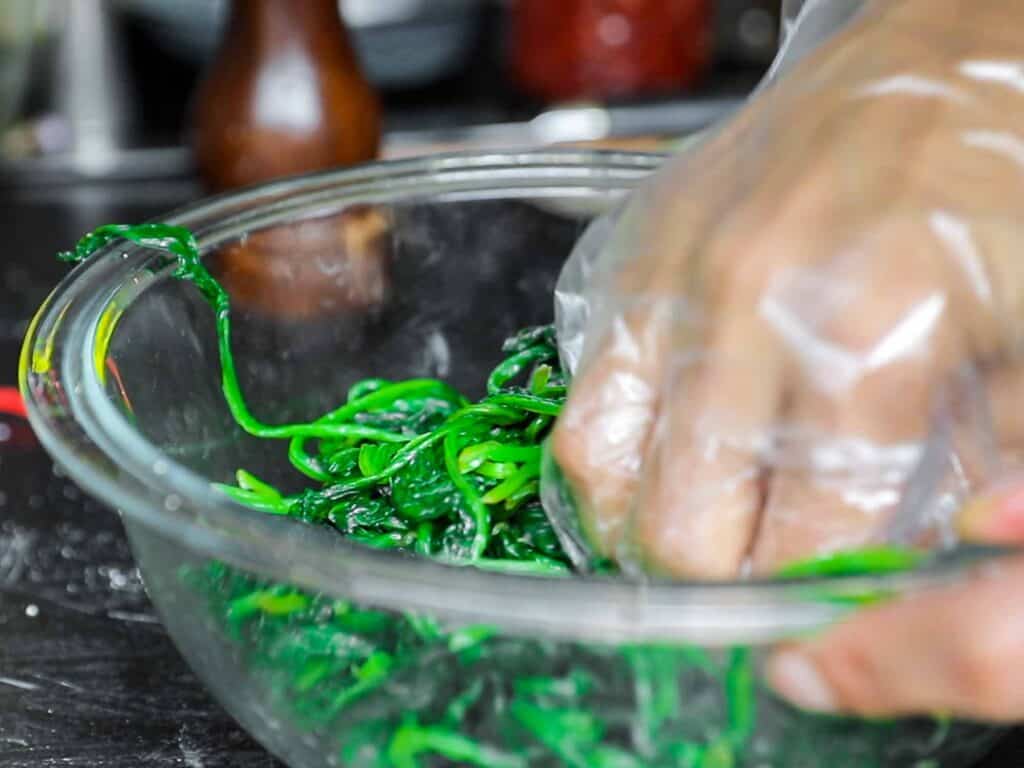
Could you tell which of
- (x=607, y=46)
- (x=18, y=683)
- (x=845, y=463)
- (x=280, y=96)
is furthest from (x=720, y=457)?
(x=607, y=46)

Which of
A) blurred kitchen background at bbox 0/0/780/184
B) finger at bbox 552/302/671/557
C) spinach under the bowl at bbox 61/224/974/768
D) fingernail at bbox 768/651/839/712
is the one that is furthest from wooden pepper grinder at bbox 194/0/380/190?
fingernail at bbox 768/651/839/712

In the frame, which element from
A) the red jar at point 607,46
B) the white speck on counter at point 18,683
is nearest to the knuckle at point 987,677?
the white speck on counter at point 18,683

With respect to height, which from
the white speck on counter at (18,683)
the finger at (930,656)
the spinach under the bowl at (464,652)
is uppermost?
the finger at (930,656)

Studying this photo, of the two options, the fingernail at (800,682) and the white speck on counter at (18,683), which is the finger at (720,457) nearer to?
the fingernail at (800,682)

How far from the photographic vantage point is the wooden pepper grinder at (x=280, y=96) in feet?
3.36

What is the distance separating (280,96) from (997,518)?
0.76 meters

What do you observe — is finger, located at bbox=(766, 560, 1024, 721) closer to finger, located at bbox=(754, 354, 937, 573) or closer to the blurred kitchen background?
finger, located at bbox=(754, 354, 937, 573)

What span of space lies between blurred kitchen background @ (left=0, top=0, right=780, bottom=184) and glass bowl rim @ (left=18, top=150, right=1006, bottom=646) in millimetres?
891

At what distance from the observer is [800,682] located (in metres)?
0.38

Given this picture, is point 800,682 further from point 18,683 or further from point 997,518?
point 18,683

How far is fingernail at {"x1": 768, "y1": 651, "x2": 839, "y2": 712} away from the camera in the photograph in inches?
14.9

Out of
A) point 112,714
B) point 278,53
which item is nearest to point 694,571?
point 112,714

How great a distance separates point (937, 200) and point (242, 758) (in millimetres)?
343

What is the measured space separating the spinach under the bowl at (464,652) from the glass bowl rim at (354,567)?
0.02 m
